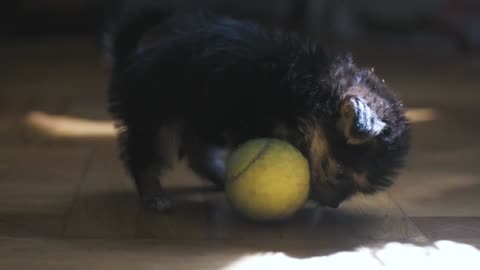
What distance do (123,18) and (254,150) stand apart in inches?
22.8

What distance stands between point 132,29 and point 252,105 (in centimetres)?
43

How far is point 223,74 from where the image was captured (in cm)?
178

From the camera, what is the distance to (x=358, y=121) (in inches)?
61.9

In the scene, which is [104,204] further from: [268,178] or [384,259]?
[384,259]

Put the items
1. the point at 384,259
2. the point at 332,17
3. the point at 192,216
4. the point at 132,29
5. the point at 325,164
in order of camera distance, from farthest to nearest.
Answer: the point at 332,17
the point at 132,29
the point at 192,216
the point at 325,164
the point at 384,259

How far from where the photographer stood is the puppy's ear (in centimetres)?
157

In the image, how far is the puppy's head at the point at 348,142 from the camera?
5.47 ft

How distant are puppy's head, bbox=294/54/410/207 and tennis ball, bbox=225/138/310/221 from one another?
0.04m

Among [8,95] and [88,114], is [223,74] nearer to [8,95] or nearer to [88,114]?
[88,114]

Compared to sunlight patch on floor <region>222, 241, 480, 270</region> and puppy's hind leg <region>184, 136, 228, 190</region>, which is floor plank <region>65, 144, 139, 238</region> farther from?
sunlight patch on floor <region>222, 241, 480, 270</region>

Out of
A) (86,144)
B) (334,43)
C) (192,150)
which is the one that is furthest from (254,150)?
(334,43)

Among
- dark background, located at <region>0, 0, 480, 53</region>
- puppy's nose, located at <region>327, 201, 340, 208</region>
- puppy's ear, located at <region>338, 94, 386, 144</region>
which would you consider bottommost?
puppy's nose, located at <region>327, 201, 340, 208</region>

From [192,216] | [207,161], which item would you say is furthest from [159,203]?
[207,161]

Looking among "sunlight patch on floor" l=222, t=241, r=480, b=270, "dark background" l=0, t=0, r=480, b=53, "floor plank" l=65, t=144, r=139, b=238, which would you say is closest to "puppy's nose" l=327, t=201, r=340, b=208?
"sunlight patch on floor" l=222, t=241, r=480, b=270
